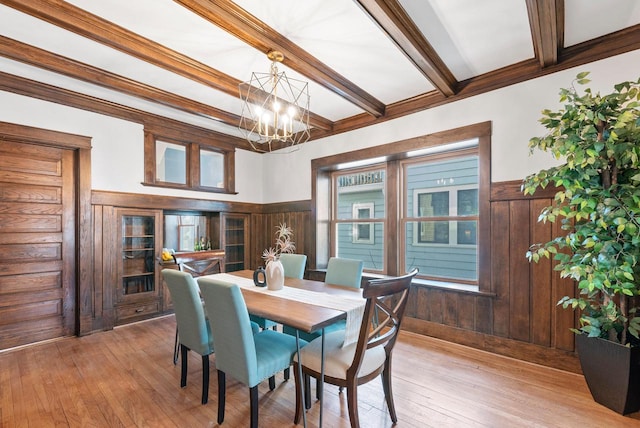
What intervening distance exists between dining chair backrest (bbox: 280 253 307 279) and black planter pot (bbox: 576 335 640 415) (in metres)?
2.56

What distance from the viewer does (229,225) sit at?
521 centimetres

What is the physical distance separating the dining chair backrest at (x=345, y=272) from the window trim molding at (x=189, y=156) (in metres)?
2.76

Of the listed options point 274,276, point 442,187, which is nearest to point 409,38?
point 442,187

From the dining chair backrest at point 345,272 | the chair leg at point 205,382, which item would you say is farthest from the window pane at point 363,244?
the chair leg at point 205,382

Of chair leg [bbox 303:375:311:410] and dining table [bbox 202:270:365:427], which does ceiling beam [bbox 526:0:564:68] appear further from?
chair leg [bbox 303:375:311:410]

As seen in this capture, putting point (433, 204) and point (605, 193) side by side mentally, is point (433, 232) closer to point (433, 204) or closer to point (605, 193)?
point (433, 204)

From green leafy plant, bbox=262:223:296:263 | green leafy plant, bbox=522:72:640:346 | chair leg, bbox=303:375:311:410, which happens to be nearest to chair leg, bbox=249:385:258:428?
chair leg, bbox=303:375:311:410

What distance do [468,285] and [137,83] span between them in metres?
4.39

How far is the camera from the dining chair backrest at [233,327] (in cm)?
180

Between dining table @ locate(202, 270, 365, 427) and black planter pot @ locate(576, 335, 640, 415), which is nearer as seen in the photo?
dining table @ locate(202, 270, 365, 427)

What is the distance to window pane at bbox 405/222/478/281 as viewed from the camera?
3.58m

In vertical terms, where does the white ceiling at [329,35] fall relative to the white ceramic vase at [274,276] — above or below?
above

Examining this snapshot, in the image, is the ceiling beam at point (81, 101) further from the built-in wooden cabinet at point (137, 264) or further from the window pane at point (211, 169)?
the built-in wooden cabinet at point (137, 264)

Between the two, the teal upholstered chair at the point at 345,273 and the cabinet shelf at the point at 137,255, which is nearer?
the teal upholstered chair at the point at 345,273
